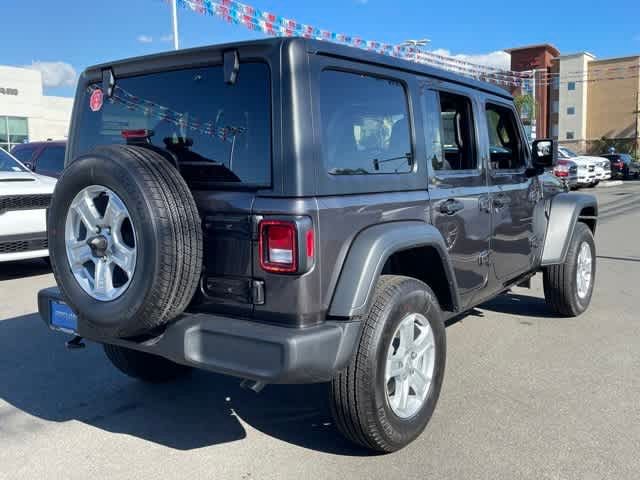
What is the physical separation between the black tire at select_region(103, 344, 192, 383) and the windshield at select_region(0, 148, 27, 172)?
4.85 meters

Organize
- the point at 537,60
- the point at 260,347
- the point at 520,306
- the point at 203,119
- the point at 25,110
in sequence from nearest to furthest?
the point at 260,347 → the point at 203,119 → the point at 520,306 → the point at 25,110 → the point at 537,60

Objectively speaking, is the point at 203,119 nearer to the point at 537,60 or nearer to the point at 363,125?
the point at 363,125

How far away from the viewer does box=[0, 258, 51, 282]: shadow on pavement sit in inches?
312

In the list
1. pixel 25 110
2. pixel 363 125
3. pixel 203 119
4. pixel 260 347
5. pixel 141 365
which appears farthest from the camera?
pixel 25 110

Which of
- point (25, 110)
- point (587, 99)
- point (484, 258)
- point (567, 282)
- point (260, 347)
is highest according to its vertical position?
point (587, 99)

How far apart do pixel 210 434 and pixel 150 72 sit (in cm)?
196

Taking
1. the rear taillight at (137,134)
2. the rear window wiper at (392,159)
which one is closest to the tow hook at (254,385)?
the rear window wiper at (392,159)

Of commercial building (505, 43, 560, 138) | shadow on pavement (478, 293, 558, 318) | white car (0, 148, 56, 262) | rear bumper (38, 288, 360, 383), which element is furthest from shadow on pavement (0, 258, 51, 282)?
commercial building (505, 43, 560, 138)

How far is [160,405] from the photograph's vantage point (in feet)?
12.6

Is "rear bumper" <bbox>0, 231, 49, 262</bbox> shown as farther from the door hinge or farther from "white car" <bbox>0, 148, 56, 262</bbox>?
the door hinge

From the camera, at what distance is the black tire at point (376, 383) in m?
2.88

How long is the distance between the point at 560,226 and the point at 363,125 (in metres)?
2.71

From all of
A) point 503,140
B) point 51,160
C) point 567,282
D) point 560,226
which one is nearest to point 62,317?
point 503,140

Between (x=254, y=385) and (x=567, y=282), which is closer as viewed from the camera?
(x=254, y=385)
